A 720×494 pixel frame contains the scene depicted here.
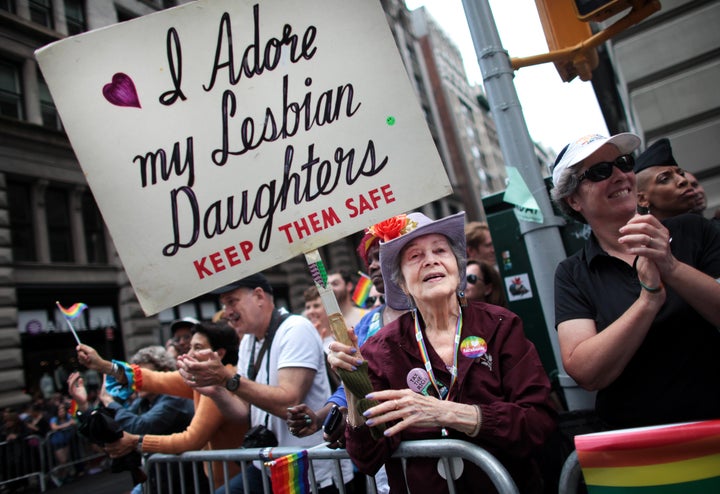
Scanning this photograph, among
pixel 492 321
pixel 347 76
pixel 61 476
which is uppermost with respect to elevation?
pixel 347 76

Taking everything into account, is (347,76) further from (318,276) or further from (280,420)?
(280,420)

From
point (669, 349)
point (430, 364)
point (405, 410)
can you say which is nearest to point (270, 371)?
point (430, 364)

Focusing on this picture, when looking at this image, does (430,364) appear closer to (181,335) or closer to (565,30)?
(565,30)

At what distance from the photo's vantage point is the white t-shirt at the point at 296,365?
2754 millimetres

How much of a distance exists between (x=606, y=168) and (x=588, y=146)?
0.34 ft

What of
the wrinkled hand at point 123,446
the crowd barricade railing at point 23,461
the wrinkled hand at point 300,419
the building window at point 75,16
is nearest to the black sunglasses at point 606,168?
the wrinkled hand at point 300,419

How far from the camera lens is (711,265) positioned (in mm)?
1705

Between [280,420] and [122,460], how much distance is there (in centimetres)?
138

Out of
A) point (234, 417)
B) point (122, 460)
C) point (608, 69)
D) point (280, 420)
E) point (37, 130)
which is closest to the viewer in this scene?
point (280, 420)

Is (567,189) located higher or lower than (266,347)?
higher

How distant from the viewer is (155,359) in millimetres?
4465

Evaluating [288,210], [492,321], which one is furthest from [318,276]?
[492,321]

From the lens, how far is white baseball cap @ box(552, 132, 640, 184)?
6.06 feet

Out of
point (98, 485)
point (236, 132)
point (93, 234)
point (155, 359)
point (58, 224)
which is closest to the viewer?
point (236, 132)
